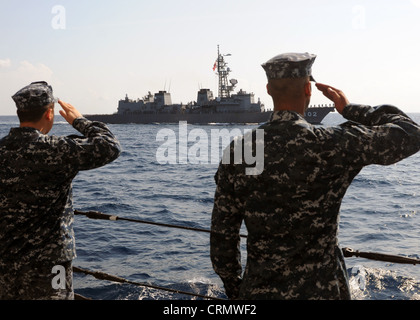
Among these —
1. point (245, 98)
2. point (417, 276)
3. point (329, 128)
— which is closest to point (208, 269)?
point (417, 276)

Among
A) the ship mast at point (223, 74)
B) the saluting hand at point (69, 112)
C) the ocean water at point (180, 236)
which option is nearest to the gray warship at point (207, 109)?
the ship mast at point (223, 74)

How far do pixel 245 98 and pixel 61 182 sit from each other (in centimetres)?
8267

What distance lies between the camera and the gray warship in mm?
82875

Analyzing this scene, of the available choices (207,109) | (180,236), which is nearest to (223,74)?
(207,109)

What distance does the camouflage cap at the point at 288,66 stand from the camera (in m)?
1.99

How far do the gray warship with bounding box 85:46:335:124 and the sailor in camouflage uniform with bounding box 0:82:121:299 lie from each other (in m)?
75.8

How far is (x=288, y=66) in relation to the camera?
78.3 inches

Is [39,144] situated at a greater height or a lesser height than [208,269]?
greater

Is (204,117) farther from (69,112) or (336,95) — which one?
(336,95)

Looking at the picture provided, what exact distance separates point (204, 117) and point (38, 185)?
85.8m

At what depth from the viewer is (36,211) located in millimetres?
2551

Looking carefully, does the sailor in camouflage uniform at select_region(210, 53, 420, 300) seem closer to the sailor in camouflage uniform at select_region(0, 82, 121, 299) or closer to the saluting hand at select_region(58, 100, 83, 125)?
the sailor in camouflage uniform at select_region(0, 82, 121, 299)

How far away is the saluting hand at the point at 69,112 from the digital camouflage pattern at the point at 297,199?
122cm
